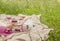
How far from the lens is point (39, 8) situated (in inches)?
63.5

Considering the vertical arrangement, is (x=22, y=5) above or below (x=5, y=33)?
above

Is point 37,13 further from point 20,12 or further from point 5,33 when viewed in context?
point 5,33

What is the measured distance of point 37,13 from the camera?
5.17 ft

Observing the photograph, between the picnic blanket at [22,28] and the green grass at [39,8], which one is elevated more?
the green grass at [39,8]

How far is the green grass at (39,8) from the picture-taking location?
1.50m

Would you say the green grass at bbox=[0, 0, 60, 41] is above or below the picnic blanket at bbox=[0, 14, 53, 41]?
above

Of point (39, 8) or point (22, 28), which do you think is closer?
point (22, 28)

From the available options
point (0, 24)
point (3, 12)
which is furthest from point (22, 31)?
point (3, 12)

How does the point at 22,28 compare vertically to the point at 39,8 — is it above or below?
below

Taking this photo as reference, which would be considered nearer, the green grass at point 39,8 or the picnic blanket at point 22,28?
the picnic blanket at point 22,28

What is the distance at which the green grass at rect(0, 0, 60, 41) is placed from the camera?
1497 mm

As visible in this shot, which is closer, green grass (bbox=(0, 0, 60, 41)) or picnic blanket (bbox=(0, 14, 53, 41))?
picnic blanket (bbox=(0, 14, 53, 41))

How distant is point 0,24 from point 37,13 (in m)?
0.32

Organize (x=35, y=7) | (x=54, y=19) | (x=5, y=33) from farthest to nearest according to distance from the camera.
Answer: (x=35, y=7) < (x=54, y=19) < (x=5, y=33)
